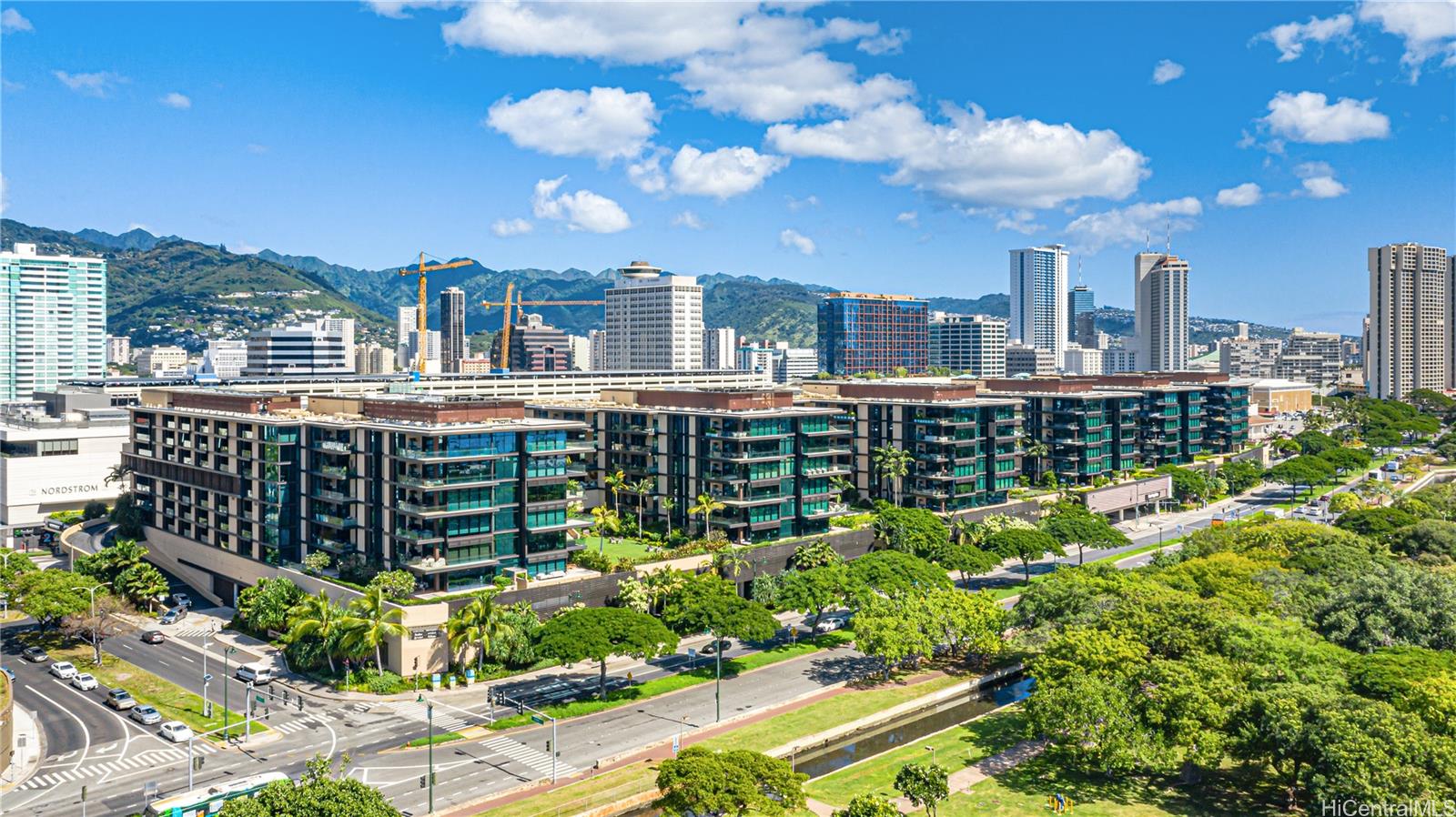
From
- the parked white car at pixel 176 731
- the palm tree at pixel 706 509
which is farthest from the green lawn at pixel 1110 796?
the parked white car at pixel 176 731

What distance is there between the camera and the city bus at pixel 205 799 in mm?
60531

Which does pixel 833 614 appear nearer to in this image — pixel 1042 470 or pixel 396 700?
pixel 396 700

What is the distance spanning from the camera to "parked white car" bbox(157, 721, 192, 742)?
249 ft

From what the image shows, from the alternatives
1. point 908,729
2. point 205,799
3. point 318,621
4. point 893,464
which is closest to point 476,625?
point 318,621

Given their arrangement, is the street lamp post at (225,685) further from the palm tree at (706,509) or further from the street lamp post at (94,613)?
the palm tree at (706,509)

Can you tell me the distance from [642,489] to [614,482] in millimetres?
5747

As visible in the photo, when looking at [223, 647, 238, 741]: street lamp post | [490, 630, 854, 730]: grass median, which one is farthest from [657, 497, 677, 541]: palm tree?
[223, 647, 238, 741]: street lamp post

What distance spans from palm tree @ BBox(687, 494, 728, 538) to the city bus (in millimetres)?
58851

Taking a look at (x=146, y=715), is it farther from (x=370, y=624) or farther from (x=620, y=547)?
(x=620, y=547)

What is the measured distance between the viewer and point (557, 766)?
70312 mm

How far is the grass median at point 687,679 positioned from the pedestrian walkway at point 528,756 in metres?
3.01

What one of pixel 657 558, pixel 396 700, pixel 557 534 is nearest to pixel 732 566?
pixel 657 558

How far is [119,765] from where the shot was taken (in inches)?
2820

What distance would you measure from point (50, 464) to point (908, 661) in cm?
13204
